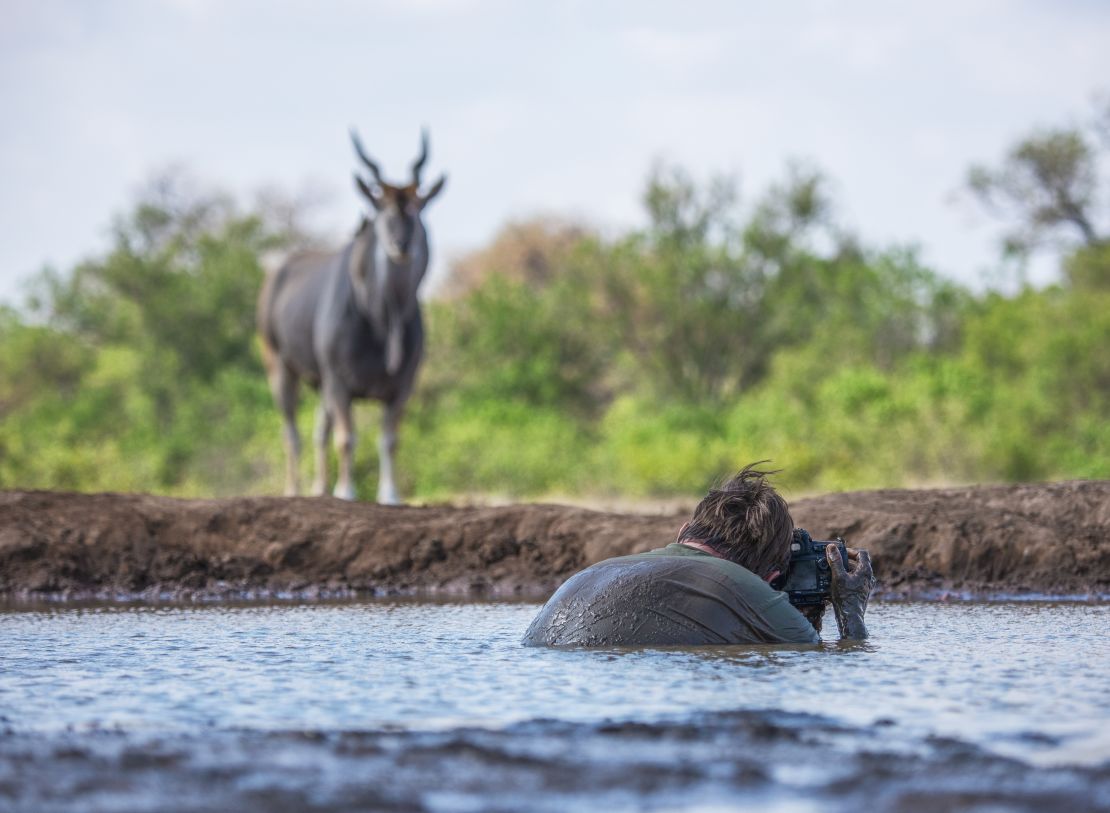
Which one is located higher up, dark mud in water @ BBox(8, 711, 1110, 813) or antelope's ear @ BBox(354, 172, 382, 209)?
antelope's ear @ BBox(354, 172, 382, 209)

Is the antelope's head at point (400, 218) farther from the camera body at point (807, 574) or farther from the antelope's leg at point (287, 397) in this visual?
the camera body at point (807, 574)

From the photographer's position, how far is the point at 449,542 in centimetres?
966

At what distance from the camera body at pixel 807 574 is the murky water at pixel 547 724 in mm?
329

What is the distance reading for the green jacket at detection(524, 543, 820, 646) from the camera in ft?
17.0


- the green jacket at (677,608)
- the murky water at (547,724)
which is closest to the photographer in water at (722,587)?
the green jacket at (677,608)

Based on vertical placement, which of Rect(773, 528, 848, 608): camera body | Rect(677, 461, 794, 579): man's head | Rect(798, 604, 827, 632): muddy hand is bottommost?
Rect(798, 604, 827, 632): muddy hand

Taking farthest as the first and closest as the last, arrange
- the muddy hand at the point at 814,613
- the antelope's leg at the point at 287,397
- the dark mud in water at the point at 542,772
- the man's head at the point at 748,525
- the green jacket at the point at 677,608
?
the antelope's leg at the point at 287,397
the muddy hand at the point at 814,613
the man's head at the point at 748,525
the green jacket at the point at 677,608
the dark mud in water at the point at 542,772

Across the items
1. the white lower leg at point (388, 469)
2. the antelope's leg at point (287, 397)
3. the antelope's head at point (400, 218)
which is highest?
the antelope's head at point (400, 218)

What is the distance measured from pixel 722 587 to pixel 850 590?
2.15 feet

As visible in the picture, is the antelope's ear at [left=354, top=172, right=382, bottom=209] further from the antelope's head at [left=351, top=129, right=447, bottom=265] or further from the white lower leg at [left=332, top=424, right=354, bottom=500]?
the white lower leg at [left=332, top=424, right=354, bottom=500]

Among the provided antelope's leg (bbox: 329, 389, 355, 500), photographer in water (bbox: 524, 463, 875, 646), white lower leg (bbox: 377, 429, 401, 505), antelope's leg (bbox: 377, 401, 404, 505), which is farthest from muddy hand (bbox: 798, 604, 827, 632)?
antelope's leg (bbox: 329, 389, 355, 500)

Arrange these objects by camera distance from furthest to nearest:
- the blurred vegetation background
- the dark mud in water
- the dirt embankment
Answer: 1. the blurred vegetation background
2. the dirt embankment
3. the dark mud in water

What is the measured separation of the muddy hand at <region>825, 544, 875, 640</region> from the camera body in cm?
6

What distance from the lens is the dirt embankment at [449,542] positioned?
8.80 meters
